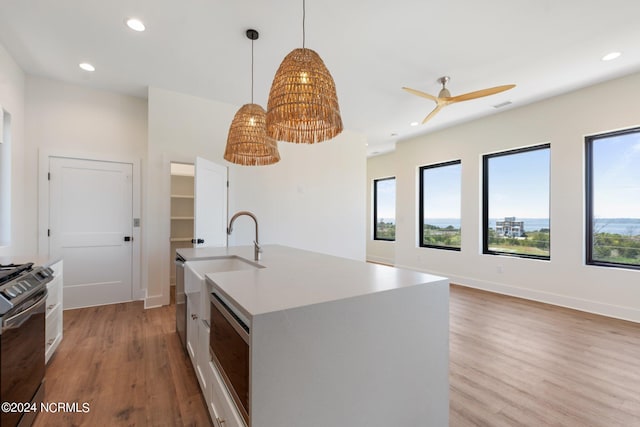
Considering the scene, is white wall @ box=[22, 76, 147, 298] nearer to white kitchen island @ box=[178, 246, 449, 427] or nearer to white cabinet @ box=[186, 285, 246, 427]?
white cabinet @ box=[186, 285, 246, 427]

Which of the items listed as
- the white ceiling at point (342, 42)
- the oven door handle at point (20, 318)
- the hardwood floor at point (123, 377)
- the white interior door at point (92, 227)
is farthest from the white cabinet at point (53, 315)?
the white ceiling at point (342, 42)

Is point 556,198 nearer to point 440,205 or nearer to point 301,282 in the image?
point 440,205

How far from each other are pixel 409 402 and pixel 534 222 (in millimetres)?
4210

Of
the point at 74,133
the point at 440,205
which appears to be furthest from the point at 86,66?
the point at 440,205

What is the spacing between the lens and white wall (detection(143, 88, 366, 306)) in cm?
373

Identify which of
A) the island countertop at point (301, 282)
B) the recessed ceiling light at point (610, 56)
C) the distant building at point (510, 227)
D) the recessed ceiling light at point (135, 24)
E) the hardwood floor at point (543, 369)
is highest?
the recessed ceiling light at point (610, 56)

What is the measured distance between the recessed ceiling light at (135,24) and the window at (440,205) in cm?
506

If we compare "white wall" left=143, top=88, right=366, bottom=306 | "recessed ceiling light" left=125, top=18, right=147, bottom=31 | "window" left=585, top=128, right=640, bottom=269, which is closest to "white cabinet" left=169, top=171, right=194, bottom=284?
"white wall" left=143, top=88, right=366, bottom=306

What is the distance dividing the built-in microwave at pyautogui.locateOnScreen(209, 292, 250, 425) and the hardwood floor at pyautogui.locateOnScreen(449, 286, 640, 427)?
1.31 metres

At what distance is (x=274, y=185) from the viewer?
15.3 ft

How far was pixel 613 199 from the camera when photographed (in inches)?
142

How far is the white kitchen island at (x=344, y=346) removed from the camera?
1013mm

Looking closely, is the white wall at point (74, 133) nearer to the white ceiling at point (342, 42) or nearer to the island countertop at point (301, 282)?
the white ceiling at point (342, 42)

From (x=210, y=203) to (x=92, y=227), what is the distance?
1.59 m
